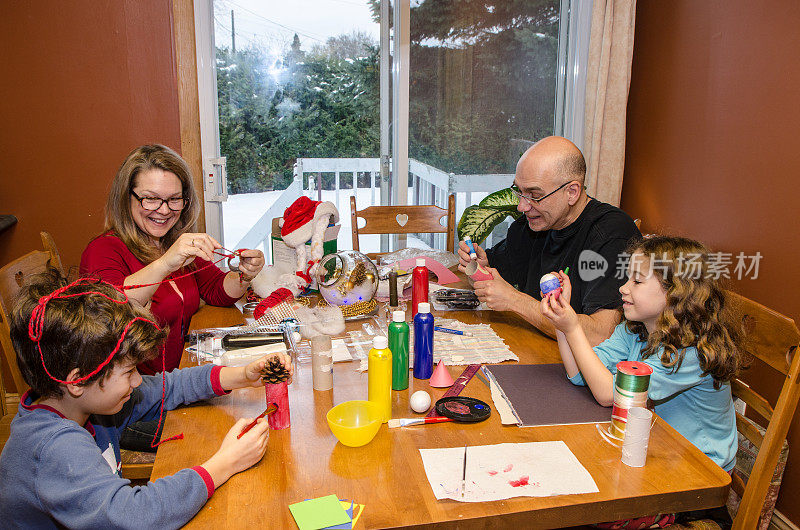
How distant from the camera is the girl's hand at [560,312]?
4.58 ft

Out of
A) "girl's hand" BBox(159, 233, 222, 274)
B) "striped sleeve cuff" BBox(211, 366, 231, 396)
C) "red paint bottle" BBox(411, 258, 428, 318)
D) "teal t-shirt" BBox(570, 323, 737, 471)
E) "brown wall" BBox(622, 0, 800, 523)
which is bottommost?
"teal t-shirt" BBox(570, 323, 737, 471)

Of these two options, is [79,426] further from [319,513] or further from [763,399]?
[763,399]

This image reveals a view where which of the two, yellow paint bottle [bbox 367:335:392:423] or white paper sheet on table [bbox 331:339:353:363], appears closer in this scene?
yellow paint bottle [bbox 367:335:392:423]

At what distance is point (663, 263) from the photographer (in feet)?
4.92

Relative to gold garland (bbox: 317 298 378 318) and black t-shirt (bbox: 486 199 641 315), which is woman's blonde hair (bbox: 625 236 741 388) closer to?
black t-shirt (bbox: 486 199 641 315)

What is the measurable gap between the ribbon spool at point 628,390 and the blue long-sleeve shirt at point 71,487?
2.66 ft

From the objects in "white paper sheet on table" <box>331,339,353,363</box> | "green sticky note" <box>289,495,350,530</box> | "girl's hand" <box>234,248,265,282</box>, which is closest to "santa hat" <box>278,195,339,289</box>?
"girl's hand" <box>234,248,265,282</box>

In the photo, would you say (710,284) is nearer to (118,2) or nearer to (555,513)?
(555,513)

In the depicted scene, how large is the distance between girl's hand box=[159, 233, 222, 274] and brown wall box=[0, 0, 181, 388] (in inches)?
55.7

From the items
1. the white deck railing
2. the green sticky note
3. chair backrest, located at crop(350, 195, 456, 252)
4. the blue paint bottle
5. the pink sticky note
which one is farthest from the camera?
the white deck railing

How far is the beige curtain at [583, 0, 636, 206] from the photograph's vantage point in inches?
126

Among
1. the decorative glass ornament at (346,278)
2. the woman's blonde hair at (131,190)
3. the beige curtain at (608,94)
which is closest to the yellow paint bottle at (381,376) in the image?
the decorative glass ornament at (346,278)

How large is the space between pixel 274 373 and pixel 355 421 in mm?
204

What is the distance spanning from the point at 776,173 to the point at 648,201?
3.05 ft
